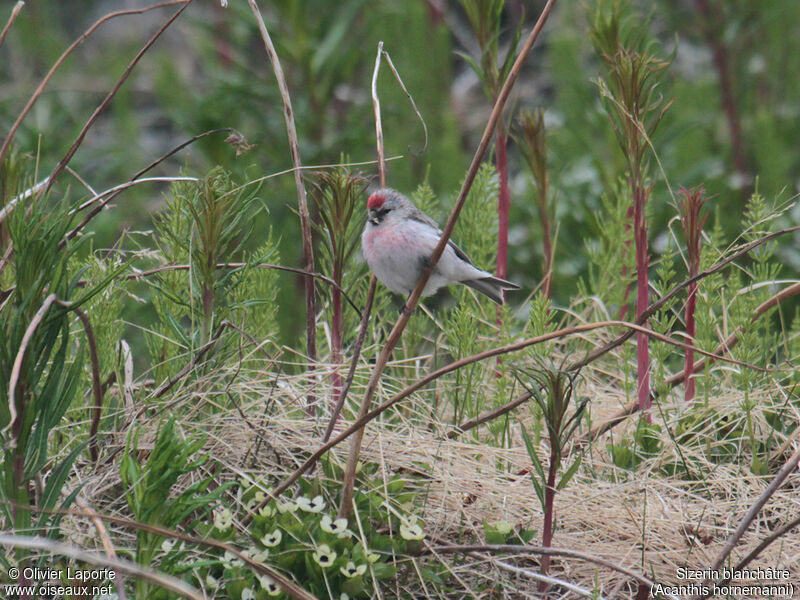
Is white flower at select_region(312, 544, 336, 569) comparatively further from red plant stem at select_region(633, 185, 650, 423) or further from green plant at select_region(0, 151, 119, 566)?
red plant stem at select_region(633, 185, 650, 423)

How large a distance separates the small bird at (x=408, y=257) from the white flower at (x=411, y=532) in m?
0.87

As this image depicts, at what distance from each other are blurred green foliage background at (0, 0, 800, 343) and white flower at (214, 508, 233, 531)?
2580mm

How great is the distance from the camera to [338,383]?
8.45 feet

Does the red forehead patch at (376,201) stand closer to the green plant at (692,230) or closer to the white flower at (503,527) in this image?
the green plant at (692,230)

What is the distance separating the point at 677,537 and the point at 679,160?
3791mm

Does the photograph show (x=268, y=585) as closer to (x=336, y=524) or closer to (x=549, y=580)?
(x=336, y=524)

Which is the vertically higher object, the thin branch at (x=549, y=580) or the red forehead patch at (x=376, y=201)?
the red forehead patch at (x=376, y=201)

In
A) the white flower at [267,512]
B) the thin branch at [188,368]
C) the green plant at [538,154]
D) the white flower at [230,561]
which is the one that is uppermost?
the green plant at [538,154]

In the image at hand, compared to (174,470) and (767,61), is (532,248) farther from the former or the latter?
(174,470)

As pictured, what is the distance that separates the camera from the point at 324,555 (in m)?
1.89

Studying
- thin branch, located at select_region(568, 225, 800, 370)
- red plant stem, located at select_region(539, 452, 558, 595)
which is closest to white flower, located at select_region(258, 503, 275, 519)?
red plant stem, located at select_region(539, 452, 558, 595)

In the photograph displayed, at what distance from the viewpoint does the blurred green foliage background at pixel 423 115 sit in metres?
4.91

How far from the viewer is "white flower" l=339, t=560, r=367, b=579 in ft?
6.08

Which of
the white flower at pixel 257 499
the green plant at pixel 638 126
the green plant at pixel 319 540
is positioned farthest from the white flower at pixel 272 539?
the green plant at pixel 638 126
